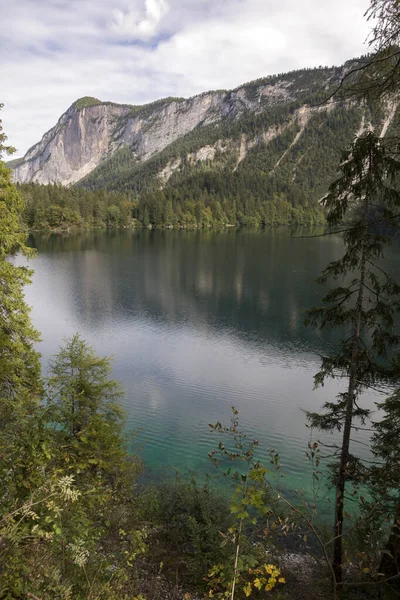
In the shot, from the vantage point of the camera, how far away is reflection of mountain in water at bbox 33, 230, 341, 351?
3712cm

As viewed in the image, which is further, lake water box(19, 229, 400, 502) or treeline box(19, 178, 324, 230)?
treeline box(19, 178, 324, 230)

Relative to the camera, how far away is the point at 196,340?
32781 mm

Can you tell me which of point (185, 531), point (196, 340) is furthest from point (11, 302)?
point (196, 340)

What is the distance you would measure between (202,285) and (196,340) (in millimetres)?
20298

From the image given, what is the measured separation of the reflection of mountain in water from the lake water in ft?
0.57

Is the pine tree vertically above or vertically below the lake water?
above

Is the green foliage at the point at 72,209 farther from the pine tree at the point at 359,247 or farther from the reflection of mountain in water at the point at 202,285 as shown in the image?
the pine tree at the point at 359,247

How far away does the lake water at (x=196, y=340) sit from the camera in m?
19.0

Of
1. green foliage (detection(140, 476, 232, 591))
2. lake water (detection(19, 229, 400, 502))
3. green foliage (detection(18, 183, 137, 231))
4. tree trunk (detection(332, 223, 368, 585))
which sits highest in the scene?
green foliage (detection(18, 183, 137, 231))

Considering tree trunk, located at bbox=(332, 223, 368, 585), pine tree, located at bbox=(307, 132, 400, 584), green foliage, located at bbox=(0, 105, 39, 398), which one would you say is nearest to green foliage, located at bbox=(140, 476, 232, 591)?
tree trunk, located at bbox=(332, 223, 368, 585)

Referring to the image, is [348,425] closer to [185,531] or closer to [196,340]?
[185,531]

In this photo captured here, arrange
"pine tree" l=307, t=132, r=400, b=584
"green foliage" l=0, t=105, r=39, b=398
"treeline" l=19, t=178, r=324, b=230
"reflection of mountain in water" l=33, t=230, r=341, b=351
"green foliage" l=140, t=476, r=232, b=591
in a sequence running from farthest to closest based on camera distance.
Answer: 1. "treeline" l=19, t=178, r=324, b=230
2. "reflection of mountain in water" l=33, t=230, r=341, b=351
3. "green foliage" l=0, t=105, r=39, b=398
4. "green foliage" l=140, t=476, r=232, b=591
5. "pine tree" l=307, t=132, r=400, b=584

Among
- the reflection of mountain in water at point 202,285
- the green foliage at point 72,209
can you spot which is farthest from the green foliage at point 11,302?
the green foliage at point 72,209

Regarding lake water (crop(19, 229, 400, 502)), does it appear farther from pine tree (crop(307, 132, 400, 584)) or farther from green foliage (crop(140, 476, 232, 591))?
pine tree (crop(307, 132, 400, 584))
